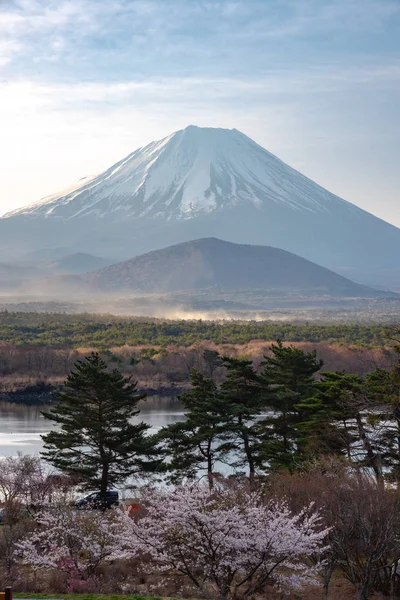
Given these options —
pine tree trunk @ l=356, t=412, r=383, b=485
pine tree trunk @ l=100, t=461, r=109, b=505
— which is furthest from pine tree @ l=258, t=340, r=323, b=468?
pine tree trunk @ l=100, t=461, r=109, b=505

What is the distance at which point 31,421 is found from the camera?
46438mm

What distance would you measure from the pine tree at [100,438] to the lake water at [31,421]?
319 inches

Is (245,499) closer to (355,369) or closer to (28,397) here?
(28,397)

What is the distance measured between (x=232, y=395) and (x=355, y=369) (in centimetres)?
3955

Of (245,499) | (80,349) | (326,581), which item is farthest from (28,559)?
(80,349)

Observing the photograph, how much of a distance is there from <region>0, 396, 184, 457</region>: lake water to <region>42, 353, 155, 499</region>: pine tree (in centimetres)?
810

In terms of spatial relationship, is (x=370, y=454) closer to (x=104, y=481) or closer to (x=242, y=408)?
(x=242, y=408)

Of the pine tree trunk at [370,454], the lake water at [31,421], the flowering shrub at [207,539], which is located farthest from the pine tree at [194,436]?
the lake water at [31,421]

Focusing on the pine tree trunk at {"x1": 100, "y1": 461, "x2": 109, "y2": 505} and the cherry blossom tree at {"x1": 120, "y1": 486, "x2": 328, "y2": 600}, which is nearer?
the cherry blossom tree at {"x1": 120, "y1": 486, "x2": 328, "y2": 600}

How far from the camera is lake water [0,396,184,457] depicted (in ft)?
122

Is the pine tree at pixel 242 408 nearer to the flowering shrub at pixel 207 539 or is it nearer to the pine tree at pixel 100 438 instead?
the pine tree at pixel 100 438

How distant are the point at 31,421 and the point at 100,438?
21358mm

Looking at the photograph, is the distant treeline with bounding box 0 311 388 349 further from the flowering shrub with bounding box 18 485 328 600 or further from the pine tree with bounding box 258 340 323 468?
the flowering shrub with bounding box 18 485 328 600

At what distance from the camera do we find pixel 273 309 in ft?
635
